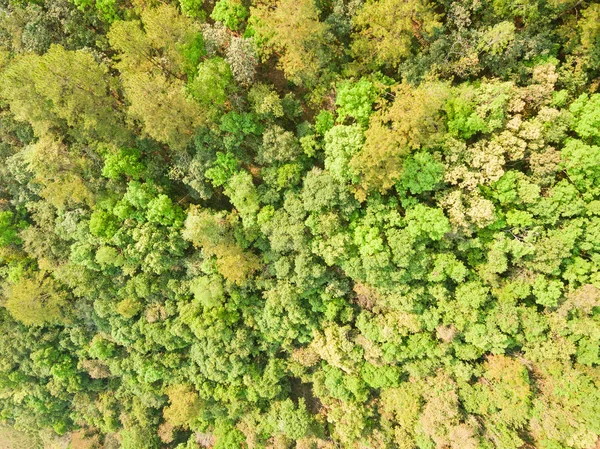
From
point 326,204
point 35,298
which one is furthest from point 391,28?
point 35,298

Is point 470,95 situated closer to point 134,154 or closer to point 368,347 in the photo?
point 368,347

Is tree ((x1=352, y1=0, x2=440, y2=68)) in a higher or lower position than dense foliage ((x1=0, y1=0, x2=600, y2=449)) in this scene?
higher

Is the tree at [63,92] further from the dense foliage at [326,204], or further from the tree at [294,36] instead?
the tree at [294,36]

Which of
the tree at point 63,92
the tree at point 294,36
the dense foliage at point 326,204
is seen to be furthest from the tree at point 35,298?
the tree at point 294,36

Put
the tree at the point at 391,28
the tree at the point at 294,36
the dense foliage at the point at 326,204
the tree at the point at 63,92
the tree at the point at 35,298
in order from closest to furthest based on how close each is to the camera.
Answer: the tree at the point at 391,28 < the tree at the point at 294,36 < the dense foliage at the point at 326,204 < the tree at the point at 63,92 < the tree at the point at 35,298

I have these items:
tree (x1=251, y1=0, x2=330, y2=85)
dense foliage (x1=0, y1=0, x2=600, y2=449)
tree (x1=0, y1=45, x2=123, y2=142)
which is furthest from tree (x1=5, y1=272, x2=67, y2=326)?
tree (x1=251, y1=0, x2=330, y2=85)

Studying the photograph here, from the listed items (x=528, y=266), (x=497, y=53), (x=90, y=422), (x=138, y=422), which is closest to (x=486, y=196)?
(x=528, y=266)

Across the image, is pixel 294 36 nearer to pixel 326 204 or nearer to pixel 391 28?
pixel 391 28

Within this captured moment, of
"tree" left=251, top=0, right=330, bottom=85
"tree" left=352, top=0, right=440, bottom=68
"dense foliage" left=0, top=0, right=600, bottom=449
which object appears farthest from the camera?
"dense foliage" left=0, top=0, right=600, bottom=449

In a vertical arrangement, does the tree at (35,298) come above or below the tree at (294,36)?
below

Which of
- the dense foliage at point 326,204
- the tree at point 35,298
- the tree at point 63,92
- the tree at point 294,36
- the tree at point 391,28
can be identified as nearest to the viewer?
the tree at point 391,28

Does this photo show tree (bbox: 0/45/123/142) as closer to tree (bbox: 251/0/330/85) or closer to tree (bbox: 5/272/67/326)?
tree (bbox: 251/0/330/85)
